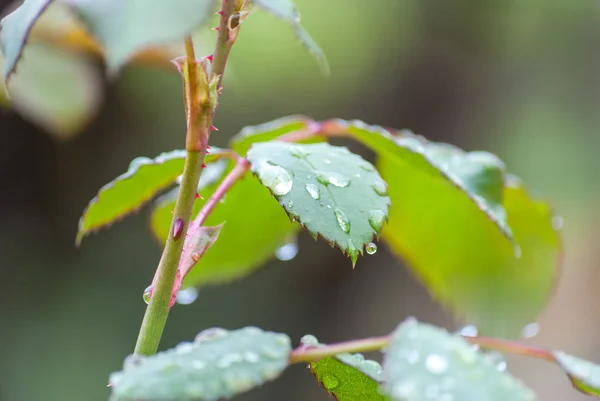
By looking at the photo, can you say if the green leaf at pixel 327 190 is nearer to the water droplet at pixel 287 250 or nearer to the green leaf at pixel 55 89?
the water droplet at pixel 287 250

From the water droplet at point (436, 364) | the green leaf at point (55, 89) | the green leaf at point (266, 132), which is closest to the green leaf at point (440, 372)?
the water droplet at point (436, 364)

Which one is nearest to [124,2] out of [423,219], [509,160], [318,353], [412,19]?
[318,353]

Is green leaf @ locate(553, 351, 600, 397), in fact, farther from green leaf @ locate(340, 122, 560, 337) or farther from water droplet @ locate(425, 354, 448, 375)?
green leaf @ locate(340, 122, 560, 337)

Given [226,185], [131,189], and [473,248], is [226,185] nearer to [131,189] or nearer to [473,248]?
[131,189]

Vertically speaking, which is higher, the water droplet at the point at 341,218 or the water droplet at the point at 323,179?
the water droplet at the point at 323,179

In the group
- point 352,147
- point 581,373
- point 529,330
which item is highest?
point 581,373

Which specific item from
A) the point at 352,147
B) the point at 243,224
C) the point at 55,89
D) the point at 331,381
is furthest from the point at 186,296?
the point at 352,147
